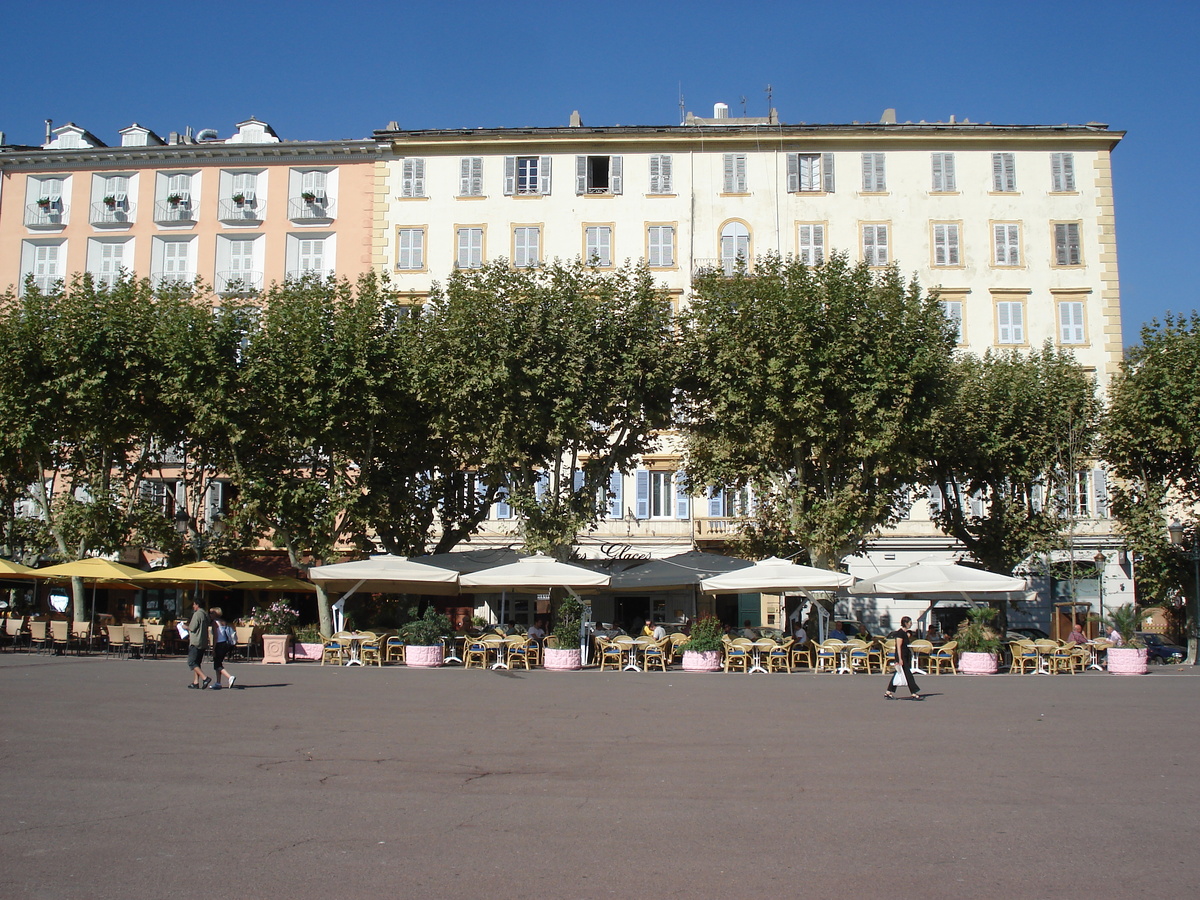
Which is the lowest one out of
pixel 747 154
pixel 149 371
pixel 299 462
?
pixel 299 462

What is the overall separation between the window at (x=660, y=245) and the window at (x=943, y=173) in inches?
398

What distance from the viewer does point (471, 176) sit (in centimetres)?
3925

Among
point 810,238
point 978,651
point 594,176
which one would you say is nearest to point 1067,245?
point 810,238

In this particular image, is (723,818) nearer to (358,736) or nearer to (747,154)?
(358,736)

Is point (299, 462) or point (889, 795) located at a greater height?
point (299, 462)

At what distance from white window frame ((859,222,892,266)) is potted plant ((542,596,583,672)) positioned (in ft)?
67.4

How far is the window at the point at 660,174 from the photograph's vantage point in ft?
128

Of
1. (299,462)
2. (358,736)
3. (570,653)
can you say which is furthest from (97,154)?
(358,736)

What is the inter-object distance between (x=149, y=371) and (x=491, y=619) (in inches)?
607

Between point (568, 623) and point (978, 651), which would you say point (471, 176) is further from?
point (978, 651)

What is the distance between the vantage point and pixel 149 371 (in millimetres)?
29375

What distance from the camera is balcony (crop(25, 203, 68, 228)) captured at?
40.5 meters

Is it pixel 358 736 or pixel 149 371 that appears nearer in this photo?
pixel 358 736

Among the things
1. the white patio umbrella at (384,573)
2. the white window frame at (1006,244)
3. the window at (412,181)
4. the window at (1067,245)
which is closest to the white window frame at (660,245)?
the window at (412,181)
